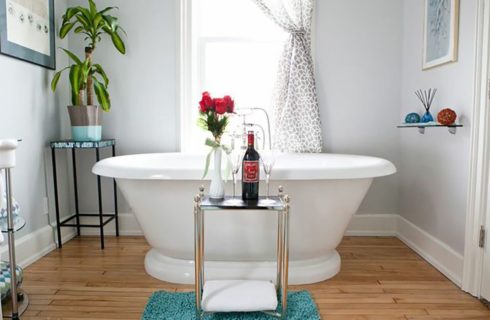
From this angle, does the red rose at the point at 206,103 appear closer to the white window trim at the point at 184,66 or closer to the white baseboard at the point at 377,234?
the white window trim at the point at 184,66

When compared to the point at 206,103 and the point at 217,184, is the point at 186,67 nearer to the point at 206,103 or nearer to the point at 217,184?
the point at 206,103

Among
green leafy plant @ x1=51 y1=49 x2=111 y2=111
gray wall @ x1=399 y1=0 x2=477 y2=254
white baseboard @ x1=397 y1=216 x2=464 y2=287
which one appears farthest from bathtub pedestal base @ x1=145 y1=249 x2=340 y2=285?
green leafy plant @ x1=51 y1=49 x2=111 y2=111

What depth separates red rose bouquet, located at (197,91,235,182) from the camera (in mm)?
1862

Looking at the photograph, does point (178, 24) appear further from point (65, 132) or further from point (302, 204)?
point (302, 204)

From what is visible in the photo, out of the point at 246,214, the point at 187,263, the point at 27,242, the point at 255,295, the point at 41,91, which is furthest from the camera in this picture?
the point at 41,91

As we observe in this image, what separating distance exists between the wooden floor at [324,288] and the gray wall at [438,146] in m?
0.32

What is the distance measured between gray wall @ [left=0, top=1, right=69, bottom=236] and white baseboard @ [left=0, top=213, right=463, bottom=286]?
0.11 meters

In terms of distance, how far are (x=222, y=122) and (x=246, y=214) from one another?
1.80 feet

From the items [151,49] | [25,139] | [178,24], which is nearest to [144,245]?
[25,139]

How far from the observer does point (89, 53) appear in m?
2.89

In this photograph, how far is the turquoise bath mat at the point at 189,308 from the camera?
1839mm

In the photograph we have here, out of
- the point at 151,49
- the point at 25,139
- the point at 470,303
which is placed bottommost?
the point at 470,303

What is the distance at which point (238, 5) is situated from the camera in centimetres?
329

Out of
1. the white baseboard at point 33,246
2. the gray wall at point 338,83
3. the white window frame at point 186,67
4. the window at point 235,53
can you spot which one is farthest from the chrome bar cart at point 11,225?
the window at point 235,53
